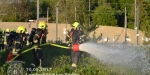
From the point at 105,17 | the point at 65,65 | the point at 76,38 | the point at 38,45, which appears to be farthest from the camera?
the point at 105,17

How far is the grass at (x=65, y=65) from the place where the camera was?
41.2 ft

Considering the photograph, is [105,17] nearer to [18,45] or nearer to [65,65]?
[65,65]

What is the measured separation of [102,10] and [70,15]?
996 cm

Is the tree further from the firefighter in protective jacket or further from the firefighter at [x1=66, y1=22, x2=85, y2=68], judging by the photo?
the firefighter in protective jacket

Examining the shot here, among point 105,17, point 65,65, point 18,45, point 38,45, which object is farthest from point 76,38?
point 105,17

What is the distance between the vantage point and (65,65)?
1423 centimetres

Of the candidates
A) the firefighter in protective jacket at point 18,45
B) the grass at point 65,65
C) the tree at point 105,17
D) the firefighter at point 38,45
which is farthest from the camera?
the tree at point 105,17

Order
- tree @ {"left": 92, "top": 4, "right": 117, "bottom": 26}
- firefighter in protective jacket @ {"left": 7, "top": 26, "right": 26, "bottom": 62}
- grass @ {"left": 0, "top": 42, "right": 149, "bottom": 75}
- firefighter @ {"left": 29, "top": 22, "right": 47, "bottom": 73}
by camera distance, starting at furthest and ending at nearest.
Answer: tree @ {"left": 92, "top": 4, "right": 117, "bottom": 26} → firefighter @ {"left": 29, "top": 22, "right": 47, "bottom": 73} → firefighter in protective jacket @ {"left": 7, "top": 26, "right": 26, "bottom": 62} → grass @ {"left": 0, "top": 42, "right": 149, "bottom": 75}

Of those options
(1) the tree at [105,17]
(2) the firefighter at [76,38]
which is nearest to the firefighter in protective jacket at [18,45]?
(2) the firefighter at [76,38]

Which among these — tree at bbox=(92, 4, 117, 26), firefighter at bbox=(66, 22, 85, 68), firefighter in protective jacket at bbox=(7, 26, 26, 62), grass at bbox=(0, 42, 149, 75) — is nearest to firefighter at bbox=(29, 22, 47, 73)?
grass at bbox=(0, 42, 149, 75)

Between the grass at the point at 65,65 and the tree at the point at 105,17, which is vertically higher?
the tree at the point at 105,17

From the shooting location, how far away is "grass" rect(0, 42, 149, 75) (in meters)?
12.6

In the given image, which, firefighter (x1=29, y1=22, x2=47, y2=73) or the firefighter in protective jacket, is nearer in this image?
the firefighter in protective jacket

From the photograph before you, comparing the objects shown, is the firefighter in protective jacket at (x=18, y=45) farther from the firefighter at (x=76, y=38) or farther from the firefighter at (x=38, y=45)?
the firefighter at (x=76, y=38)
